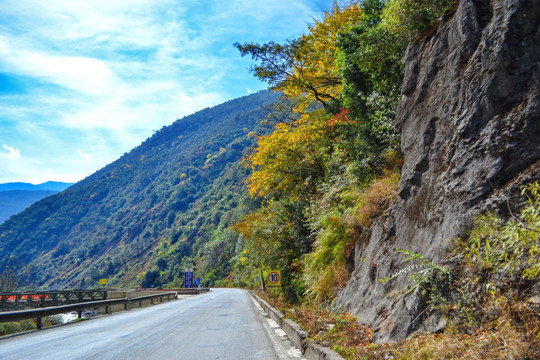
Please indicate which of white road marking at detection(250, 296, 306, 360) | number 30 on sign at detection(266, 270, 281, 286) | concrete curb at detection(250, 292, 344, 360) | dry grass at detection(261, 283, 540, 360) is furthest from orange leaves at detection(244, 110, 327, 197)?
dry grass at detection(261, 283, 540, 360)

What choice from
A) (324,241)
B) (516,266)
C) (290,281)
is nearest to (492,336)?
(516,266)

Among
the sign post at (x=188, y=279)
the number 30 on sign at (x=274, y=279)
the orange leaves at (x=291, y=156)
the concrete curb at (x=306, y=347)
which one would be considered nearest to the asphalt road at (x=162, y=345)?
the concrete curb at (x=306, y=347)

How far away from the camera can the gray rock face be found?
15.9 ft

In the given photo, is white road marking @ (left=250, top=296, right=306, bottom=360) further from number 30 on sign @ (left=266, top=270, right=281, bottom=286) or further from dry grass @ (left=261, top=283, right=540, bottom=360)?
number 30 on sign @ (left=266, top=270, right=281, bottom=286)

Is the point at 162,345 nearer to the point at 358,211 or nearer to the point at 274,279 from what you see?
the point at 358,211

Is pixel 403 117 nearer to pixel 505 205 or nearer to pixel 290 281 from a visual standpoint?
pixel 505 205

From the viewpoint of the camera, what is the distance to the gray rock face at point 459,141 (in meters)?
4.84

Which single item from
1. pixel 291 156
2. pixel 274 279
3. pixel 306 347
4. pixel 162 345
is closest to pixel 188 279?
pixel 291 156

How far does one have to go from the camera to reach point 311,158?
17.8 meters

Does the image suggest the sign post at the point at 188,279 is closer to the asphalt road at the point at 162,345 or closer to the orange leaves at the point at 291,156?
the orange leaves at the point at 291,156

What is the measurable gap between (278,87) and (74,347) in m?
13.5

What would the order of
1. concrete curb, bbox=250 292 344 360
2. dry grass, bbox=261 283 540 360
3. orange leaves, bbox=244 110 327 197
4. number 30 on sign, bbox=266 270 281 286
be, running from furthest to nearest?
1. orange leaves, bbox=244 110 327 197
2. number 30 on sign, bbox=266 270 281 286
3. concrete curb, bbox=250 292 344 360
4. dry grass, bbox=261 283 540 360

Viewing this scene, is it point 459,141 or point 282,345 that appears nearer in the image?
point 459,141

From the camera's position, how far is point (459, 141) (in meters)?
5.75
